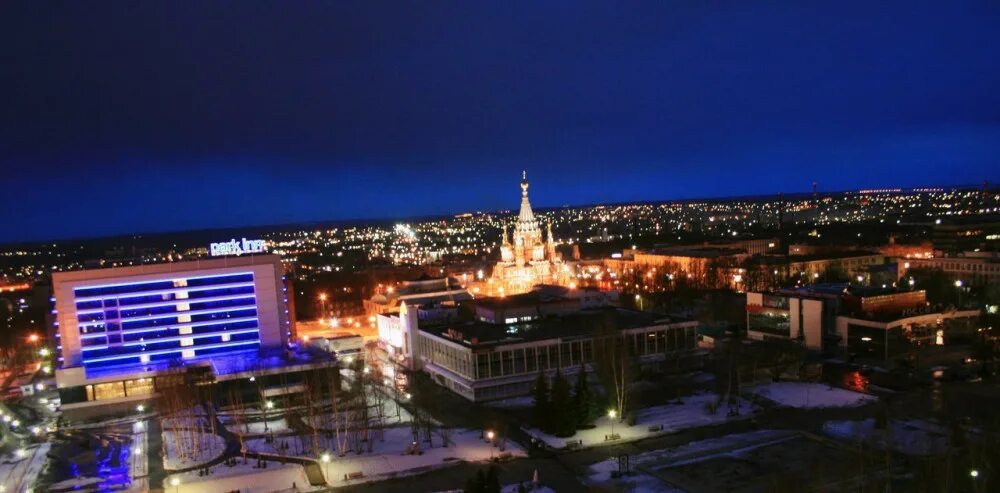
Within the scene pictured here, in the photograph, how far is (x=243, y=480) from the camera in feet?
104

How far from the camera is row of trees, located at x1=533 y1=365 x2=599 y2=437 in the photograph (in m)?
35.6

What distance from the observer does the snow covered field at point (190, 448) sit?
3462 centimetres

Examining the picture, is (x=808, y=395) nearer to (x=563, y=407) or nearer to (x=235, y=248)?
(x=563, y=407)

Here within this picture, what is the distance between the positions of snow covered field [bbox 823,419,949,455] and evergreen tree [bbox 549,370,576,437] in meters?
12.0

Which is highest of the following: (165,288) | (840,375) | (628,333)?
(165,288)

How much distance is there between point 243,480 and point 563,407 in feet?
49.6

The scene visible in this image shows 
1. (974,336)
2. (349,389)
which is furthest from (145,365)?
(974,336)

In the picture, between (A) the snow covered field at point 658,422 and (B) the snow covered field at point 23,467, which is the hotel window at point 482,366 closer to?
(A) the snow covered field at point 658,422

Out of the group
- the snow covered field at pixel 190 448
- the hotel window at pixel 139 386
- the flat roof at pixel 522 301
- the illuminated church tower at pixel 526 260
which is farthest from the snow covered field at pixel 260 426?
the illuminated church tower at pixel 526 260

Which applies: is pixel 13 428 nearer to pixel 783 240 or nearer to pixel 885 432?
pixel 885 432

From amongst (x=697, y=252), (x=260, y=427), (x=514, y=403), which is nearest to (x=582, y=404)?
(x=514, y=403)

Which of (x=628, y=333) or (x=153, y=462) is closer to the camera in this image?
(x=153, y=462)

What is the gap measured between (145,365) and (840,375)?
1808 inches

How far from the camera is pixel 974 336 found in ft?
169
